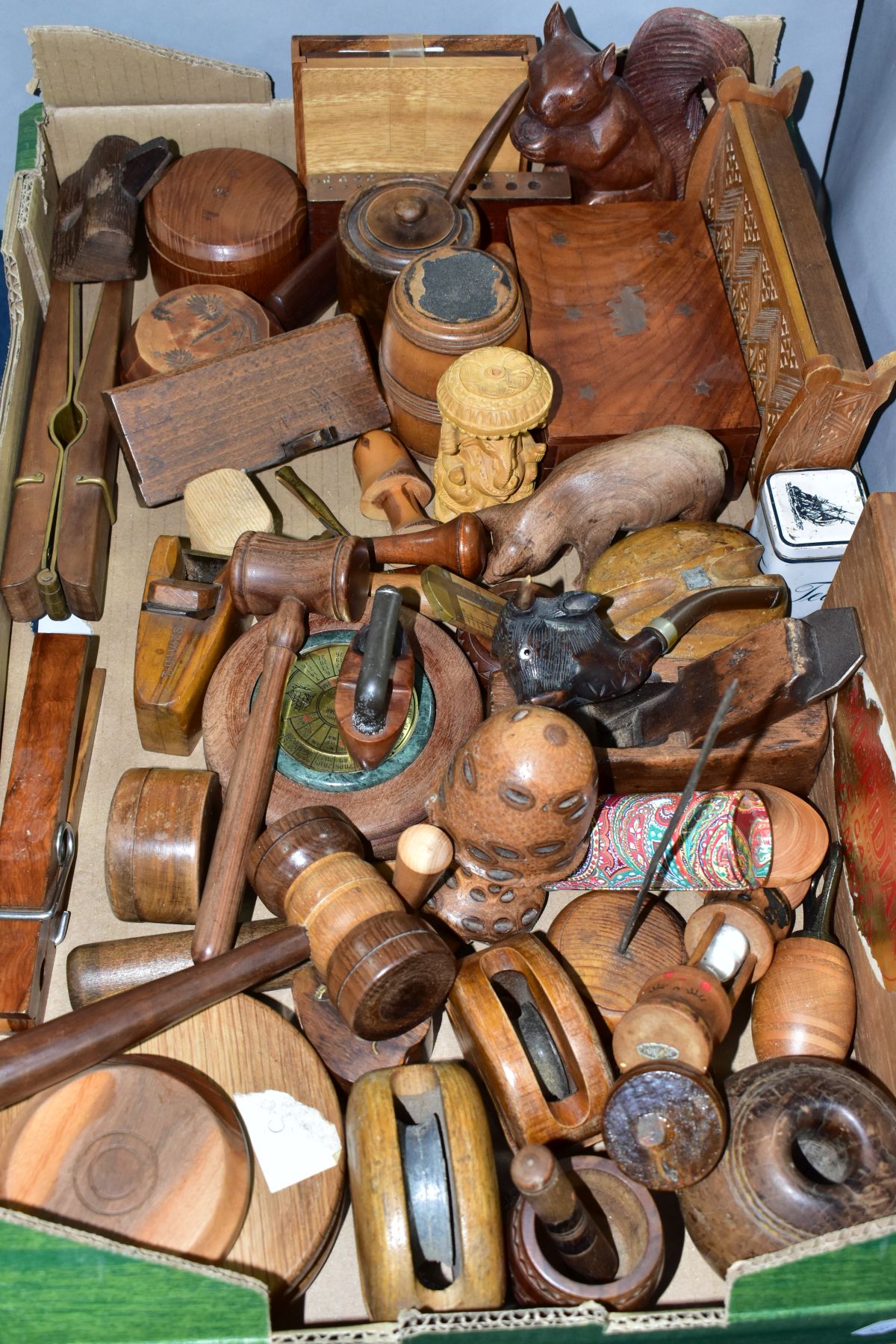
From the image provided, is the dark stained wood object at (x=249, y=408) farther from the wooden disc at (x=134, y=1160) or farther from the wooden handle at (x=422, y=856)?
the wooden disc at (x=134, y=1160)

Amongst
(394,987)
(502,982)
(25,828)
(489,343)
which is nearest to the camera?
(394,987)

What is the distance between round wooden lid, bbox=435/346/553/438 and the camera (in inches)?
60.7

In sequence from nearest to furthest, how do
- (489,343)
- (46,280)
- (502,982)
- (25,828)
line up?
(502,982) → (25,828) → (489,343) → (46,280)

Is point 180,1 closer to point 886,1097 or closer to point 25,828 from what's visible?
point 25,828

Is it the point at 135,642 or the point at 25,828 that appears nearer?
the point at 25,828

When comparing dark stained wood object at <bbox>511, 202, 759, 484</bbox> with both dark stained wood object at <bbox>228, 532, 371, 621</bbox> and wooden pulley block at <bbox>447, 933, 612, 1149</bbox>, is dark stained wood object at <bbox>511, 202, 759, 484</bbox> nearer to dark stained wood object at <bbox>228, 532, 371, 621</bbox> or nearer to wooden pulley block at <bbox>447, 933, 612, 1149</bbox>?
dark stained wood object at <bbox>228, 532, 371, 621</bbox>

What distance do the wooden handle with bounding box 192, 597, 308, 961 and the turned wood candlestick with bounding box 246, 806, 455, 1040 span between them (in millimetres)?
34

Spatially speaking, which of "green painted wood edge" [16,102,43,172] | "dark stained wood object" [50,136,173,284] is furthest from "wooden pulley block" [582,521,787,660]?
"green painted wood edge" [16,102,43,172]

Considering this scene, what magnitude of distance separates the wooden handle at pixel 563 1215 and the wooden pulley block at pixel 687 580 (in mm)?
695

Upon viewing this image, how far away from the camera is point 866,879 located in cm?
135

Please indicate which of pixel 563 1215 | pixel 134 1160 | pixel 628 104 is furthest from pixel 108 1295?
pixel 628 104

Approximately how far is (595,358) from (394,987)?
1.02 meters

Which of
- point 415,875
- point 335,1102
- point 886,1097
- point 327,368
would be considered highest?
point 327,368

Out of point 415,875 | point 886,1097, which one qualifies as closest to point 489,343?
point 415,875
